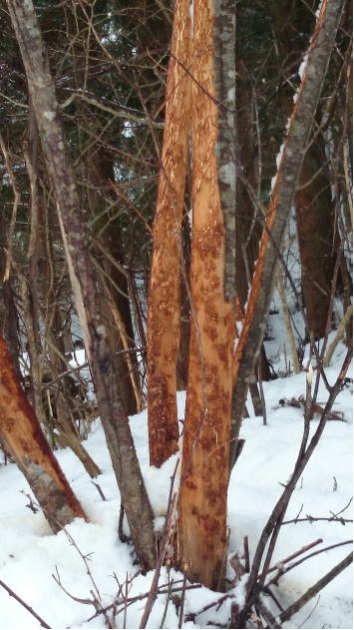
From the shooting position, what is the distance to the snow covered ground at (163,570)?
2199mm

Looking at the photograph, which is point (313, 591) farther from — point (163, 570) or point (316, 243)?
point (316, 243)

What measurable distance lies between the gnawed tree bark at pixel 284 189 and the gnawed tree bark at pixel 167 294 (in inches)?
16.1

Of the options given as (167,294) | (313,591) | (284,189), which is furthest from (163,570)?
(284,189)

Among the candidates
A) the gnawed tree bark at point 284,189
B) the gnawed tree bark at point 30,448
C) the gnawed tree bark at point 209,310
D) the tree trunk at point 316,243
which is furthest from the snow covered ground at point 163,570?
the tree trunk at point 316,243

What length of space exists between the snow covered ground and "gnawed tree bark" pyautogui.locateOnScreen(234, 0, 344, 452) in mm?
567

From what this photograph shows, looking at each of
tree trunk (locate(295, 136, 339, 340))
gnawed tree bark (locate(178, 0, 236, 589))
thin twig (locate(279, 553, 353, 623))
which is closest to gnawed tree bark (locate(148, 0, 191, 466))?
gnawed tree bark (locate(178, 0, 236, 589))

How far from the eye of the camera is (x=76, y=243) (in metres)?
2.12

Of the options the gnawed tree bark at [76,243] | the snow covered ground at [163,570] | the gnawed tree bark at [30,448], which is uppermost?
the gnawed tree bark at [76,243]

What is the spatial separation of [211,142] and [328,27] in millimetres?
569

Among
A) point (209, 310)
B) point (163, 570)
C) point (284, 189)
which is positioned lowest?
point (163, 570)

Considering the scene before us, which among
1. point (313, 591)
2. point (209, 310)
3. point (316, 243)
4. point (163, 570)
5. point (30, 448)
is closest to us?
point (313, 591)

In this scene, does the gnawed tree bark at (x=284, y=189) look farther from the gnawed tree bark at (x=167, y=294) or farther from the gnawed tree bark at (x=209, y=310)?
the gnawed tree bark at (x=167, y=294)

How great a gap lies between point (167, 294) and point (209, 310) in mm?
484

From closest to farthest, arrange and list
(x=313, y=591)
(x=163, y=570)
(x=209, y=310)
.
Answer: (x=313, y=591) → (x=209, y=310) → (x=163, y=570)
